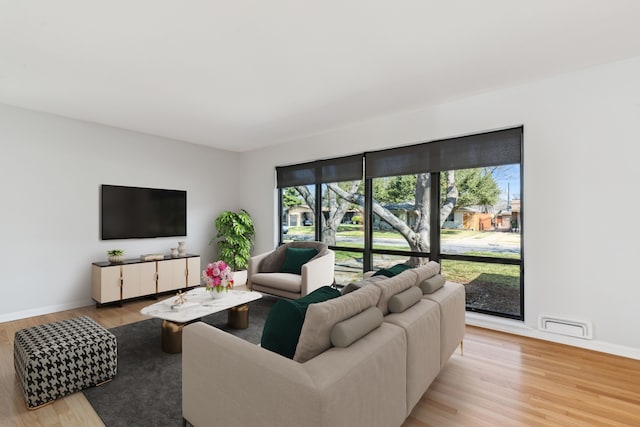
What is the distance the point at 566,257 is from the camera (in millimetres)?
2990

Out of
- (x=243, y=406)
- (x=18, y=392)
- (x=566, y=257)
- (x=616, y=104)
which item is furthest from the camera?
(x=566, y=257)

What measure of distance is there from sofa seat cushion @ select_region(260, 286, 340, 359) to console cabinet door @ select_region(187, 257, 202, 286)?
3843mm

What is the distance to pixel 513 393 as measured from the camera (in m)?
2.15

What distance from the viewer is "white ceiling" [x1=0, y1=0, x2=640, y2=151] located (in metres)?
2.03

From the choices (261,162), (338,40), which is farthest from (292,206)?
(338,40)

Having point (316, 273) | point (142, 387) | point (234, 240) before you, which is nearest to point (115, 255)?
point (234, 240)

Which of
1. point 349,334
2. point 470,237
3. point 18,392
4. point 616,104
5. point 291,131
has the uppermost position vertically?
point 291,131

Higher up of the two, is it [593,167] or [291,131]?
[291,131]

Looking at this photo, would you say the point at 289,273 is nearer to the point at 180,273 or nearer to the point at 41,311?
the point at 180,273

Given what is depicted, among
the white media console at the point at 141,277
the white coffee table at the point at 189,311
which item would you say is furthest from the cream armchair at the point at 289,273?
the white media console at the point at 141,277

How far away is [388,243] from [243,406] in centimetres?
337

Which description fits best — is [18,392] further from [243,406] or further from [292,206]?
[292,206]

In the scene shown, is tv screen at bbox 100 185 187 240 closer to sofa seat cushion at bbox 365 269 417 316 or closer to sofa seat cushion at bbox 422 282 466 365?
sofa seat cushion at bbox 365 269 417 316

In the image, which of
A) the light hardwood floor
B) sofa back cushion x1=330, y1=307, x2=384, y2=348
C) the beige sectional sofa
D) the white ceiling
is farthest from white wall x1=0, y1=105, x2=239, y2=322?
sofa back cushion x1=330, y1=307, x2=384, y2=348
